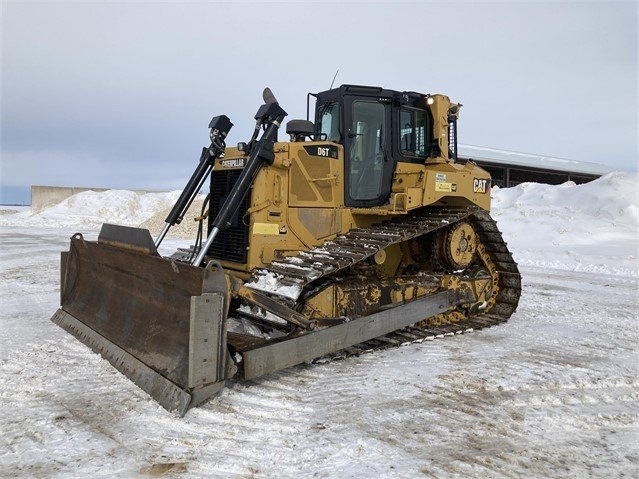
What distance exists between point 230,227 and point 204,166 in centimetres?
109

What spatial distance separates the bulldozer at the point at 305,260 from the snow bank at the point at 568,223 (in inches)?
353

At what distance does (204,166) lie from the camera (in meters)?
6.44

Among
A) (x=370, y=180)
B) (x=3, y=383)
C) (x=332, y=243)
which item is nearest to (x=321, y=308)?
(x=332, y=243)

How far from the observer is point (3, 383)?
422 centimetres

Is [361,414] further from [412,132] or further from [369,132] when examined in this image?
[412,132]

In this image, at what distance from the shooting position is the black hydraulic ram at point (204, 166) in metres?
6.29

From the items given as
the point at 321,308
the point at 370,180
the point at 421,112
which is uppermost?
the point at 421,112

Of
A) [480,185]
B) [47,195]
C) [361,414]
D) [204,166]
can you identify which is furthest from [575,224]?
[47,195]

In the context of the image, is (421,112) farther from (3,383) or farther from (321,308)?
(3,383)

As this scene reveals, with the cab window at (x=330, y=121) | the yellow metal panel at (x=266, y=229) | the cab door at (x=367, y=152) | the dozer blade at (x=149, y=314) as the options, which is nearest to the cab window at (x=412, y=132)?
the cab door at (x=367, y=152)

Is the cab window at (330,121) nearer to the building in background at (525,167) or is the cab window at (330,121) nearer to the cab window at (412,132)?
the cab window at (412,132)

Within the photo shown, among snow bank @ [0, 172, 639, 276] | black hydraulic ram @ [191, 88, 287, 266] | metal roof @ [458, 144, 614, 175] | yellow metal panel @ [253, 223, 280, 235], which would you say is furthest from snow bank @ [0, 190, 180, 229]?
yellow metal panel @ [253, 223, 280, 235]

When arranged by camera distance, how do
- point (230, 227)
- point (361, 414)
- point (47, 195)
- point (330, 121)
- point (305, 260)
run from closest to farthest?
point (361, 414), point (305, 260), point (230, 227), point (330, 121), point (47, 195)

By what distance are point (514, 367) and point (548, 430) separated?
1440 millimetres
